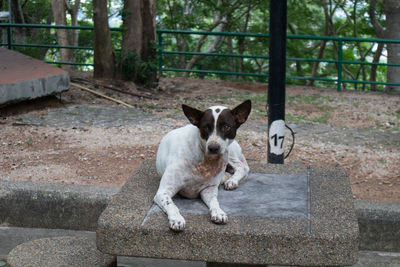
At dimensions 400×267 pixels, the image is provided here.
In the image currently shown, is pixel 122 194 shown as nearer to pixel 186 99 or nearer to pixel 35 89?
pixel 35 89

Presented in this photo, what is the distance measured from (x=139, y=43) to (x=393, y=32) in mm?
5579

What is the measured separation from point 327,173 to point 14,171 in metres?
3.75

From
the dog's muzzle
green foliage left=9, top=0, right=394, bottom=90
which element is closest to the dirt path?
the dog's muzzle

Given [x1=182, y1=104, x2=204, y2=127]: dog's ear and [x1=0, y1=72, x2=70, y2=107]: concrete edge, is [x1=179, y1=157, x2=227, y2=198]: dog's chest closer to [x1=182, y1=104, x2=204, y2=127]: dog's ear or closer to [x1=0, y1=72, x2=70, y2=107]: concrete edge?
[x1=182, y1=104, x2=204, y2=127]: dog's ear

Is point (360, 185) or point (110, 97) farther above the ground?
point (110, 97)

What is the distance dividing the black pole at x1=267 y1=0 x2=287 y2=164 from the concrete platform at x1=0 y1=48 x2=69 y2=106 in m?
4.90

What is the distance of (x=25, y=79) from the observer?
9156mm

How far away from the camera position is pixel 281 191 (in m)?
4.44

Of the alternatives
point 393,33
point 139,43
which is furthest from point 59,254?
point 393,33

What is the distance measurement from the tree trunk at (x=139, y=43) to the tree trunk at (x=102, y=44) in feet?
0.75

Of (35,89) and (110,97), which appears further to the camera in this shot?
(110,97)

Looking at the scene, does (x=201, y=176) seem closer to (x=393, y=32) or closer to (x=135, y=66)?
(x=135, y=66)

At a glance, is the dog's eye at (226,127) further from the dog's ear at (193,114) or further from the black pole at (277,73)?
the black pole at (277,73)

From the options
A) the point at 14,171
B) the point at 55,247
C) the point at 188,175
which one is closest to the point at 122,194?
the point at 188,175
